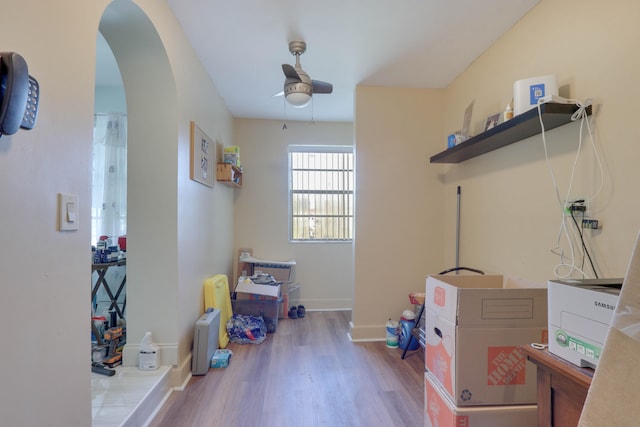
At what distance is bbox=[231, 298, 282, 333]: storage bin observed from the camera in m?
3.10

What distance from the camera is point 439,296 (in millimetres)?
1502

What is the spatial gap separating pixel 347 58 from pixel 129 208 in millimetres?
2033

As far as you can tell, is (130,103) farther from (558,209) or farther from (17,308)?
(558,209)

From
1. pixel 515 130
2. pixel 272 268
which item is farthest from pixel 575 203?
pixel 272 268

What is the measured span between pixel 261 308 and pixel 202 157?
5.53 feet

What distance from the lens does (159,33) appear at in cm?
169

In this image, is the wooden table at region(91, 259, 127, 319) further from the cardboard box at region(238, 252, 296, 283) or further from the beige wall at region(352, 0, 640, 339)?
the beige wall at region(352, 0, 640, 339)

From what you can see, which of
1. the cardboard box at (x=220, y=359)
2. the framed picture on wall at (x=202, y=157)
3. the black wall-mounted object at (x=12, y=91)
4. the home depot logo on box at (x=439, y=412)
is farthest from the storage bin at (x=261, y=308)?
the black wall-mounted object at (x=12, y=91)

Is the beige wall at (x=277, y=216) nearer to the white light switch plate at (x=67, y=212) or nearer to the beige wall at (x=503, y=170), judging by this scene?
the beige wall at (x=503, y=170)

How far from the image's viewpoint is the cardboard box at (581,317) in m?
0.81

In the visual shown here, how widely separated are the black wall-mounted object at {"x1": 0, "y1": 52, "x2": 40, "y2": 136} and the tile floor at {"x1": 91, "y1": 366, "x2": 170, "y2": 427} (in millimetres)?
1458

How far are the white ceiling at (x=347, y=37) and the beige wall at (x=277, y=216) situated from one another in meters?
0.99

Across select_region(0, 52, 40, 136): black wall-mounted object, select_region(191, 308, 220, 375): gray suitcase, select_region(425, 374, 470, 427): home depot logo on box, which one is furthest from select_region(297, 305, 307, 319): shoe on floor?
select_region(0, 52, 40, 136): black wall-mounted object

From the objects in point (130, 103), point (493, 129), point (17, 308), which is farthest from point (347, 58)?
point (17, 308)
